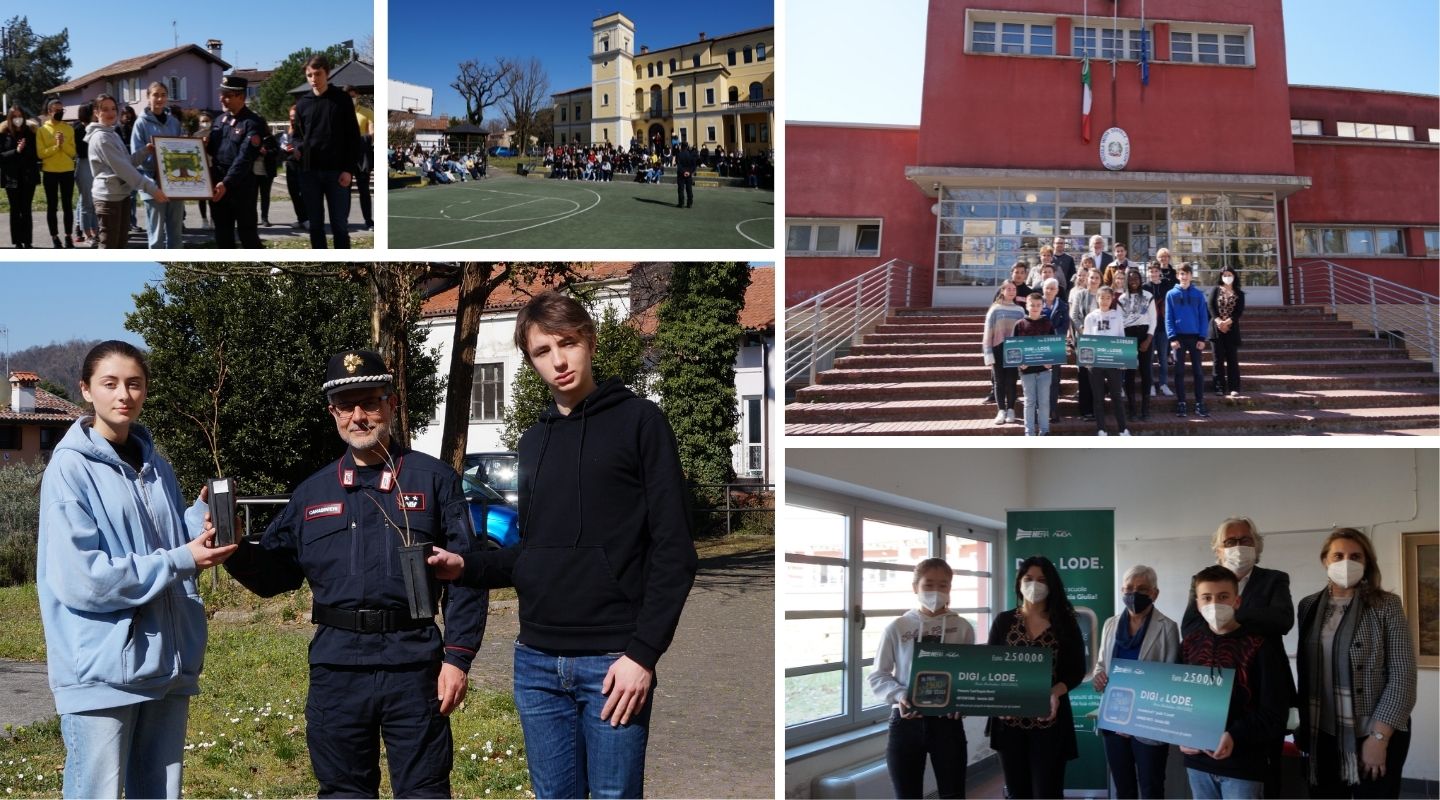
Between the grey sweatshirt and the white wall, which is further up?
the grey sweatshirt

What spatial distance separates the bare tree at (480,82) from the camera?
5.51 m

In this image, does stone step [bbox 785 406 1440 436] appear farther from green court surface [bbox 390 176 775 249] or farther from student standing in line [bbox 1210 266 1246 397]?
green court surface [bbox 390 176 775 249]

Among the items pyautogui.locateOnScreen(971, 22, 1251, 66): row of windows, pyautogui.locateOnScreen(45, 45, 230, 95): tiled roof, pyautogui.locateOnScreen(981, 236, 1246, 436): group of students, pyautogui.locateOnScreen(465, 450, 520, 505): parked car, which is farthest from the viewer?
pyautogui.locateOnScreen(971, 22, 1251, 66): row of windows

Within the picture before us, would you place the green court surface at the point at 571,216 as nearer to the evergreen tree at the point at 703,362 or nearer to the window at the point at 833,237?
the evergreen tree at the point at 703,362

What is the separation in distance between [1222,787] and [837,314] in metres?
4.13

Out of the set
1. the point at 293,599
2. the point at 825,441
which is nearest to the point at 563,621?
the point at 825,441

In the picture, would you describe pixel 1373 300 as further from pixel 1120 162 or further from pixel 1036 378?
pixel 1036 378

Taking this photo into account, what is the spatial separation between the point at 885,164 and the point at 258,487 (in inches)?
200

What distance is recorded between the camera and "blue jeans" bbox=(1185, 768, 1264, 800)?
4086mm

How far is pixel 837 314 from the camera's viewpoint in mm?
7641

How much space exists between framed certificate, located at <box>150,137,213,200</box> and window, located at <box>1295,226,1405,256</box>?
9820 mm

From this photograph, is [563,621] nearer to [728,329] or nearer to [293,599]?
[293,599]

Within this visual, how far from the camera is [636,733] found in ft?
7.98

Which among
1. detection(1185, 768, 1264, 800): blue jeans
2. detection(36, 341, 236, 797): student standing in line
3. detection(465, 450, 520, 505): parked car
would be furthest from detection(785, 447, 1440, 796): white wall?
detection(36, 341, 236, 797): student standing in line
